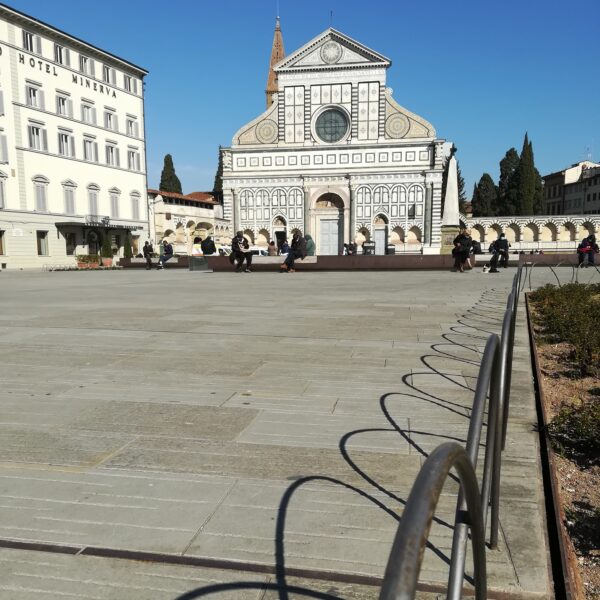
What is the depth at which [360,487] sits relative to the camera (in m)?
2.66

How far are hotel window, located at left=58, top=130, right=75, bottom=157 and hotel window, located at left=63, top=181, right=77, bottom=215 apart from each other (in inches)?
84.4

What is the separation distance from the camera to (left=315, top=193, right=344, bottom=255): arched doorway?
49.7m

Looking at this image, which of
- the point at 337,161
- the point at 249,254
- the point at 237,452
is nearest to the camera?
the point at 237,452

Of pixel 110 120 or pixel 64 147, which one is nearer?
pixel 64 147

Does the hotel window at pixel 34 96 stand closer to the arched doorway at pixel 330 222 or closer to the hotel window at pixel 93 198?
the hotel window at pixel 93 198

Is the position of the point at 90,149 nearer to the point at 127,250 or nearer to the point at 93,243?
the point at 93,243

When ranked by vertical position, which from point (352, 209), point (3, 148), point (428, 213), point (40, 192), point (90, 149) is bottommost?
point (428, 213)

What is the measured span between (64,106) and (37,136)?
3.53 metres

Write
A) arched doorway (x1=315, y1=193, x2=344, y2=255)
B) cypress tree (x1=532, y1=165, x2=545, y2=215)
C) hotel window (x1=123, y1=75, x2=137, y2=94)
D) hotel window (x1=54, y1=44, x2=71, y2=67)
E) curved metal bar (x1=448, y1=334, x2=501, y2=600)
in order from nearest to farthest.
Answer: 1. curved metal bar (x1=448, y1=334, x2=501, y2=600)
2. hotel window (x1=54, y1=44, x2=71, y2=67)
3. hotel window (x1=123, y1=75, x2=137, y2=94)
4. arched doorway (x1=315, y1=193, x2=344, y2=255)
5. cypress tree (x1=532, y1=165, x2=545, y2=215)

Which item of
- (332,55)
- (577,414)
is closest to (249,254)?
(577,414)

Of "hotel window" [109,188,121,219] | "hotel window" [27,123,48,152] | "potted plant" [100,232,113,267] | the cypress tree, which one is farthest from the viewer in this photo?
the cypress tree

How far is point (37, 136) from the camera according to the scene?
36500mm

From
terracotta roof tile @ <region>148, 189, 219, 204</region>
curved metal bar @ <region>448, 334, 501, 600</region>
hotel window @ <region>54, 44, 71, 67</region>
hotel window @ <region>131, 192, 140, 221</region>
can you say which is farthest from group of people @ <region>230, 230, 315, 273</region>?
terracotta roof tile @ <region>148, 189, 219, 204</region>

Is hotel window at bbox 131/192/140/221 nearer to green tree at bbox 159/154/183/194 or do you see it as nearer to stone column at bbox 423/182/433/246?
stone column at bbox 423/182/433/246
